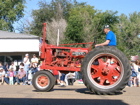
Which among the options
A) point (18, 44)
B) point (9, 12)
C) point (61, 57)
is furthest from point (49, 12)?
point (61, 57)

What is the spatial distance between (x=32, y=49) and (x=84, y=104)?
1839cm

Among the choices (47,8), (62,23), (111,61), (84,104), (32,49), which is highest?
(47,8)

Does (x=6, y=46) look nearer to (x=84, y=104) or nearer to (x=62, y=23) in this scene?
(x=84, y=104)

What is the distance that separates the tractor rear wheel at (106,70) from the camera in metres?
7.87

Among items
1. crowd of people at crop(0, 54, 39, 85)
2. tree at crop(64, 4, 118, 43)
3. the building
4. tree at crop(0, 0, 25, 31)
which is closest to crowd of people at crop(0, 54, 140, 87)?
crowd of people at crop(0, 54, 39, 85)

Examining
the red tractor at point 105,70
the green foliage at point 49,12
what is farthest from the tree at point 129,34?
the red tractor at point 105,70

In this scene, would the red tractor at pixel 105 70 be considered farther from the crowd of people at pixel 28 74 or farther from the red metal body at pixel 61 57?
the crowd of people at pixel 28 74

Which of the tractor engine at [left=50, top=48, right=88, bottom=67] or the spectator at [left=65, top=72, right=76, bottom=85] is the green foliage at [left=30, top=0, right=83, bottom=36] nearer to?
the spectator at [left=65, top=72, right=76, bottom=85]

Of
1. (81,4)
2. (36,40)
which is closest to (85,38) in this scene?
(36,40)

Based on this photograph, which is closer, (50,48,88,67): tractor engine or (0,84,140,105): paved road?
(0,84,140,105): paved road

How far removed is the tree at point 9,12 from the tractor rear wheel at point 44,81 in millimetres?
37357

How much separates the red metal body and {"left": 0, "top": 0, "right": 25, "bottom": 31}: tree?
37.2 m

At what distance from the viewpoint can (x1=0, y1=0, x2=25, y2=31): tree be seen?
151 feet

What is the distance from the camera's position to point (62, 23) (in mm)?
53500
